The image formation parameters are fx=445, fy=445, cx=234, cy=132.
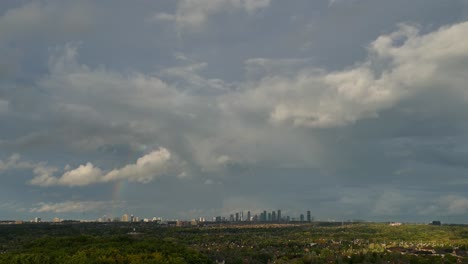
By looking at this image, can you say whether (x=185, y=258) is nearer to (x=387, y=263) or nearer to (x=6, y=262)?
(x=6, y=262)

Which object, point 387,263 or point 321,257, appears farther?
point 321,257

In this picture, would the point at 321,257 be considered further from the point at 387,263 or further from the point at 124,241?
the point at 124,241

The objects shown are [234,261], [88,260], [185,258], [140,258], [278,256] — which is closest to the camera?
[88,260]

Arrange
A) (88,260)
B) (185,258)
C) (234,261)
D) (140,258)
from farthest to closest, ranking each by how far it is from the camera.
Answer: (234,261) → (185,258) → (140,258) → (88,260)

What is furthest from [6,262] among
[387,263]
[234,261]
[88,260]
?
[387,263]

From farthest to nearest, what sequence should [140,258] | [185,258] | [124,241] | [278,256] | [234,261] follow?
[278,256], [234,261], [124,241], [185,258], [140,258]

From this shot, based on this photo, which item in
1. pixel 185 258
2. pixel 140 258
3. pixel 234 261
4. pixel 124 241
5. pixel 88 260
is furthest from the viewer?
pixel 234 261

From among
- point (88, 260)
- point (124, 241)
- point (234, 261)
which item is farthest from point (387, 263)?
point (88, 260)

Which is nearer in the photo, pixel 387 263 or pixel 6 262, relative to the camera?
pixel 6 262
